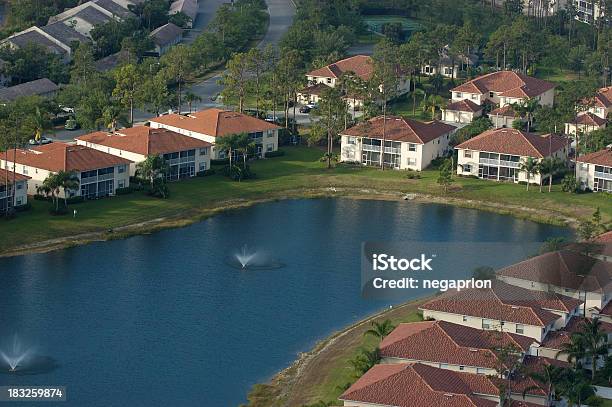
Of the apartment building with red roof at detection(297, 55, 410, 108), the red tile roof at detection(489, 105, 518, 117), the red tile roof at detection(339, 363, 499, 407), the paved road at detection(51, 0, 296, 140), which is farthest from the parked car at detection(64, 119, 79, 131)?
the red tile roof at detection(339, 363, 499, 407)

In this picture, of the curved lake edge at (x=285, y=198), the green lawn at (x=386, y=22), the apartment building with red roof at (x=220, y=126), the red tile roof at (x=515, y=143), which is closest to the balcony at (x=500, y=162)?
the red tile roof at (x=515, y=143)

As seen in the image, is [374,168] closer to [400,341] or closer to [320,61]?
[320,61]

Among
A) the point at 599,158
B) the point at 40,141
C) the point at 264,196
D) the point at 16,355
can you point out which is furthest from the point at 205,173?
the point at 16,355

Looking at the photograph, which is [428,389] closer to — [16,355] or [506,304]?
[506,304]

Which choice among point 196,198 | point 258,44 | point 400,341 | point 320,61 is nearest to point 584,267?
point 400,341

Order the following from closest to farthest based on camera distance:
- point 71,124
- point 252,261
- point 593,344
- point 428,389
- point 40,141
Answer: point 428,389 < point 593,344 < point 252,261 < point 40,141 < point 71,124

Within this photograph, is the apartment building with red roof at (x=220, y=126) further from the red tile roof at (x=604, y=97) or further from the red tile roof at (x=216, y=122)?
the red tile roof at (x=604, y=97)

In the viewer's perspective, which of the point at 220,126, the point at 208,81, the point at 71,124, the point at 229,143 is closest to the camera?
the point at 229,143
